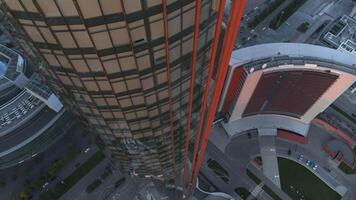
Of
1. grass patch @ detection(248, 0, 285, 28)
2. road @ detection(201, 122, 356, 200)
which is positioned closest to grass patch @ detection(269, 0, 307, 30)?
grass patch @ detection(248, 0, 285, 28)

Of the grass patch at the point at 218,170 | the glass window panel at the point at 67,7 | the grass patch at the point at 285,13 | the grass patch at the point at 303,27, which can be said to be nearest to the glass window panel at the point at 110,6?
the glass window panel at the point at 67,7

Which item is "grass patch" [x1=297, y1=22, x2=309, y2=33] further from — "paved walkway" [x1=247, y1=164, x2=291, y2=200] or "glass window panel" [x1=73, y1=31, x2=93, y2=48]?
"glass window panel" [x1=73, y1=31, x2=93, y2=48]

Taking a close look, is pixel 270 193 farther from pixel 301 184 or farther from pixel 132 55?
pixel 132 55

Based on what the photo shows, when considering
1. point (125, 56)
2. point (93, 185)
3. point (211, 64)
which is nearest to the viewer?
point (125, 56)

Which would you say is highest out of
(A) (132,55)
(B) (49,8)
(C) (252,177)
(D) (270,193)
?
(C) (252,177)

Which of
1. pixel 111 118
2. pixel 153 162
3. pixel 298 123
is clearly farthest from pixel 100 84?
pixel 298 123

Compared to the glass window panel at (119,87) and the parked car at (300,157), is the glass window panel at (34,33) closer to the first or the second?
the glass window panel at (119,87)

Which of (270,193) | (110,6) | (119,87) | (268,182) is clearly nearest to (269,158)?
(268,182)
